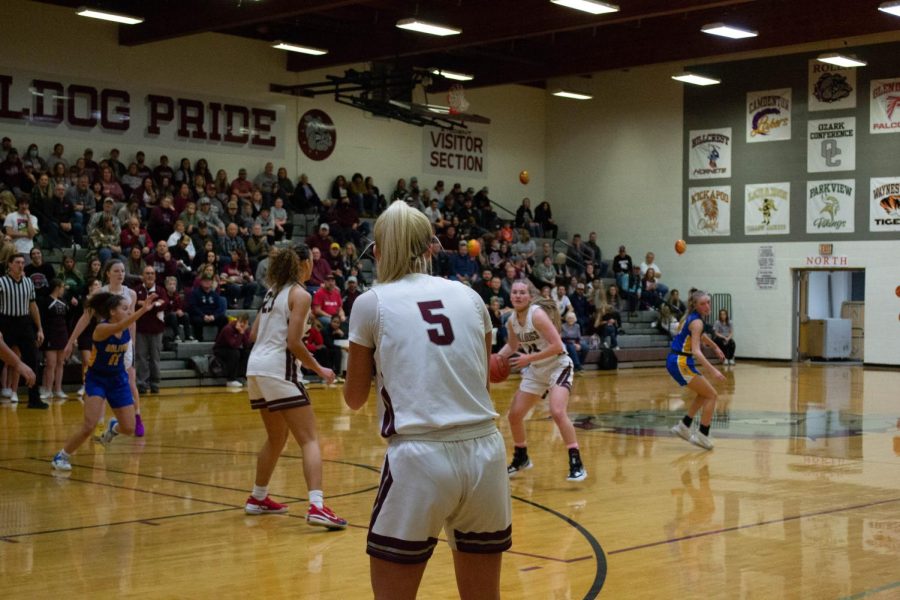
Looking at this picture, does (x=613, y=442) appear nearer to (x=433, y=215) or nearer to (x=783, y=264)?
(x=433, y=215)

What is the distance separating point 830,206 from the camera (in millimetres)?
27906

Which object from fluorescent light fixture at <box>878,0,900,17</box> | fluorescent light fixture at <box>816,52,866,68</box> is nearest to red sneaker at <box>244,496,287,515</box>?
fluorescent light fixture at <box>878,0,900,17</box>

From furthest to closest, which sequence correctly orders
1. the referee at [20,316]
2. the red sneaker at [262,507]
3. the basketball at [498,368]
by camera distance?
the referee at [20,316] < the red sneaker at [262,507] < the basketball at [498,368]

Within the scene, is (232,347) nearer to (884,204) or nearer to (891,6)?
(891,6)

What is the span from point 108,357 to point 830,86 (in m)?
22.9

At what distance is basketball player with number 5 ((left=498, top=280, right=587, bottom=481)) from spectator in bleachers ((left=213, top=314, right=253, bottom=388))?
31.9 ft

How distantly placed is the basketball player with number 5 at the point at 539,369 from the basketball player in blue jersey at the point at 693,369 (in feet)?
7.58

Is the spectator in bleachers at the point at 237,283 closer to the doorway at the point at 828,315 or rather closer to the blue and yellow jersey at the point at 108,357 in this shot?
the blue and yellow jersey at the point at 108,357

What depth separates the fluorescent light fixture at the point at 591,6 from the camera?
63.1 ft

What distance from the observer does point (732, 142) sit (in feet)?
96.8

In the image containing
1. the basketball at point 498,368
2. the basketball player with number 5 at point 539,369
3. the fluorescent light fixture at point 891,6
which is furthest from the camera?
the fluorescent light fixture at point 891,6

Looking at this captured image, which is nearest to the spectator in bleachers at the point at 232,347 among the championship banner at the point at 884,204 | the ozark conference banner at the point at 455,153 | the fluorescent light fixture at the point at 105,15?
the fluorescent light fixture at the point at 105,15

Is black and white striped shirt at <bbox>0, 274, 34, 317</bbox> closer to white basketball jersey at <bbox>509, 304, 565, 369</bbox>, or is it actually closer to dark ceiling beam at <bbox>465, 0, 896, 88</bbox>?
white basketball jersey at <bbox>509, 304, 565, 369</bbox>

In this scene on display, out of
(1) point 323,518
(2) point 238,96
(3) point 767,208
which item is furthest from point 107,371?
(3) point 767,208
